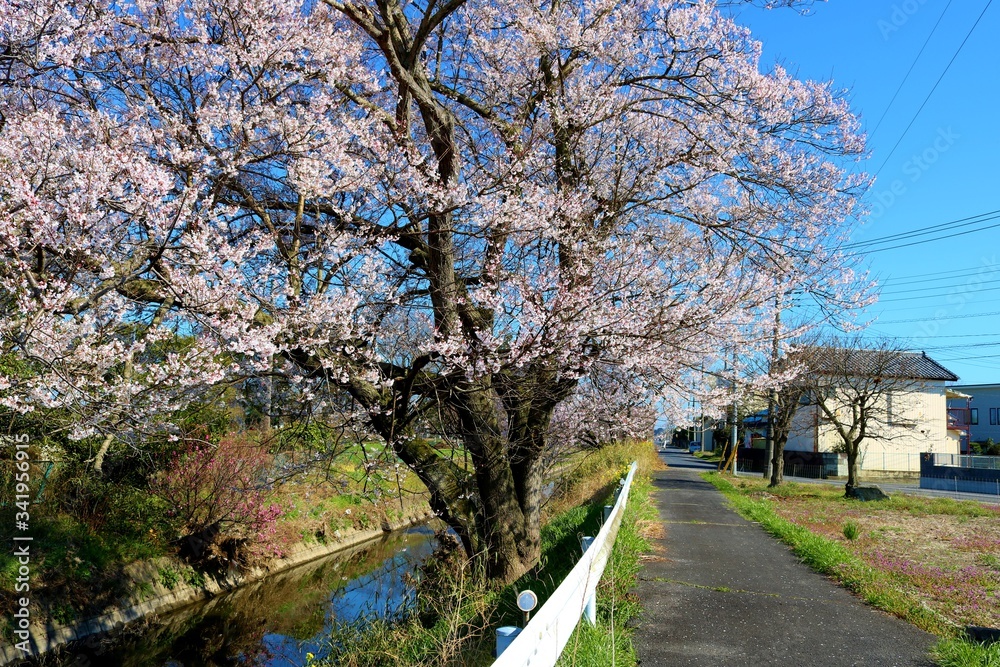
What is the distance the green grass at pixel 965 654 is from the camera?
4535 millimetres

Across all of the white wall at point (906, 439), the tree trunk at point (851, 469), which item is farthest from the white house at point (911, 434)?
the tree trunk at point (851, 469)

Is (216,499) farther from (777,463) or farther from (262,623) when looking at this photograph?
(777,463)

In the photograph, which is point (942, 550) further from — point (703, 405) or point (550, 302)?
point (550, 302)

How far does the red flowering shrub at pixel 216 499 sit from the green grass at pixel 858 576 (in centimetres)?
882

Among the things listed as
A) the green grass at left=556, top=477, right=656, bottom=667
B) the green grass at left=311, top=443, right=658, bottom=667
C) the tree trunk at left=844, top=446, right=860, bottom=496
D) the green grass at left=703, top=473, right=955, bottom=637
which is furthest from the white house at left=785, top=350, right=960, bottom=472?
the green grass at left=311, top=443, right=658, bottom=667

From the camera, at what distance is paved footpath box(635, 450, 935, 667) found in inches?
189

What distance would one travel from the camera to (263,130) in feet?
20.0

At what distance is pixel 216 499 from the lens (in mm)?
12023

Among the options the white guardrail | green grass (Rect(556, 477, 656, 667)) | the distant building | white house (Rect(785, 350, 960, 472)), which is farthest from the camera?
the distant building

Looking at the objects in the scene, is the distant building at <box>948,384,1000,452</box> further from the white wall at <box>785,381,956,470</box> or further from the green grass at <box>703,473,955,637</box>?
the green grass at <box>703,473,955,637</box>

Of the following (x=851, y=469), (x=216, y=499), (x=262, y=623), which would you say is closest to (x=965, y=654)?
(x=262, y=623)

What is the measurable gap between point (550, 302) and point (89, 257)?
403 cm

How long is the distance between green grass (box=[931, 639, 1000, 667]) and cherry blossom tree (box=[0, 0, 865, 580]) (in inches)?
139

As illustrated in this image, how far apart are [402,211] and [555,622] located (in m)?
4.30
